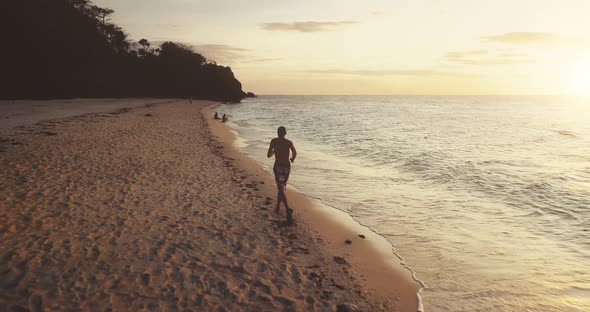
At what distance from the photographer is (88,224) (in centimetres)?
759

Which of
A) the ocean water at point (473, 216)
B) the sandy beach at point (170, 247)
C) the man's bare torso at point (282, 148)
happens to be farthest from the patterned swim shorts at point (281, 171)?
the ocean water at point (473, 216)

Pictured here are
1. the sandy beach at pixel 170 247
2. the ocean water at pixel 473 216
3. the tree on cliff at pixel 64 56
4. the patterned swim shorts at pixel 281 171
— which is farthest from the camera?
the tree on cliff at pixel 64 56

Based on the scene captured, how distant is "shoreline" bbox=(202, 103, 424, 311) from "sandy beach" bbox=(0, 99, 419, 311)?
0.03 m

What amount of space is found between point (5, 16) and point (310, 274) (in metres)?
61.6

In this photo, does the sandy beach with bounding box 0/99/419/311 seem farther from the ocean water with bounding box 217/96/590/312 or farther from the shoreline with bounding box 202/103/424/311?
the ocean water with bounding box 217/96/590/312

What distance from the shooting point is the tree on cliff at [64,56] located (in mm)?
48531

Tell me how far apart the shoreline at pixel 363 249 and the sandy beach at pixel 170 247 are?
0.11 ft

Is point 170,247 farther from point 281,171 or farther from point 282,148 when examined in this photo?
point 282,148

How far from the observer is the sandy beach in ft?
17.6

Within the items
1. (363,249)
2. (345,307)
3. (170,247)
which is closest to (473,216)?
(363,249)

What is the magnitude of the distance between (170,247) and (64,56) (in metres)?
64.3

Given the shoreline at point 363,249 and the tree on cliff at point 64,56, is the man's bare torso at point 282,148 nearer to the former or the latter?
the shoreline at point 363,249

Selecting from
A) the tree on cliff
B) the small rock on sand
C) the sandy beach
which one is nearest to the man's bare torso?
the sandy beach

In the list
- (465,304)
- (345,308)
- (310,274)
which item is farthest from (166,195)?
(465,304)
